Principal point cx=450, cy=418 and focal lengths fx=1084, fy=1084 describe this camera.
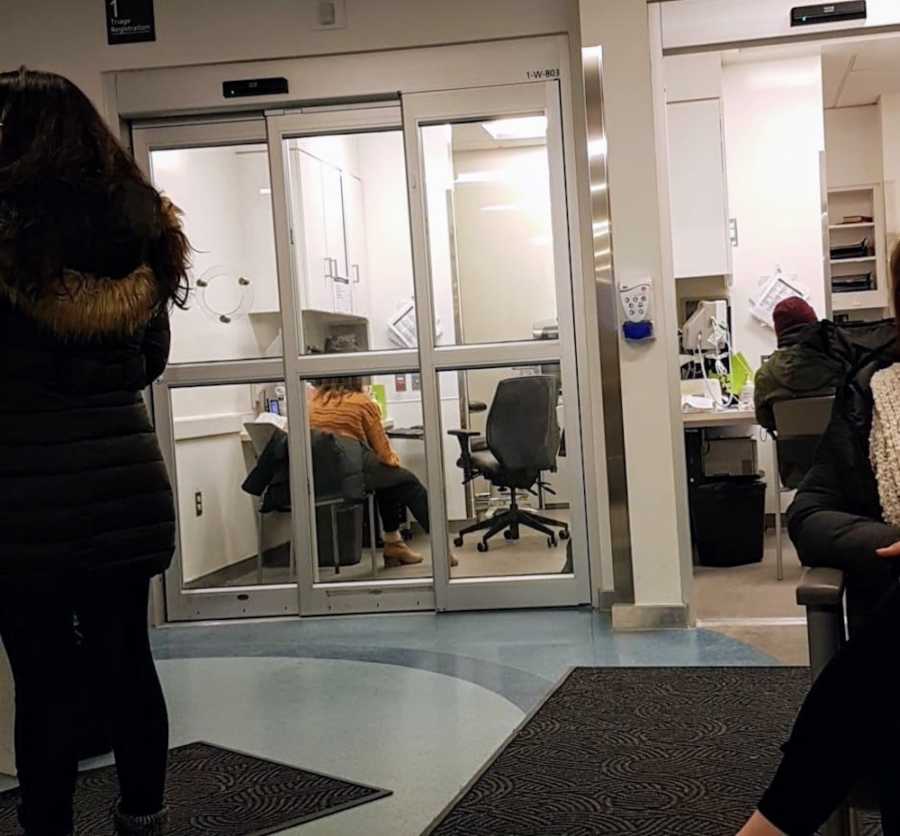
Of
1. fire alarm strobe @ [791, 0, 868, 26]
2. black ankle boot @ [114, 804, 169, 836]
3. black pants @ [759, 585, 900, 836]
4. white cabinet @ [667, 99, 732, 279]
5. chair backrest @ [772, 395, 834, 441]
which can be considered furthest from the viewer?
white cabinet @ [667, 99, 732, 279]

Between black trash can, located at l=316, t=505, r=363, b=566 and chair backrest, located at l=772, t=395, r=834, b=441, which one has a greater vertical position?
chair backrest, located at l=772, t=395, r=834, b=441

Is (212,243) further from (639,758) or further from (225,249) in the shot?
(639,758)

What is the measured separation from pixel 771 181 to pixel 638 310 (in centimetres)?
296

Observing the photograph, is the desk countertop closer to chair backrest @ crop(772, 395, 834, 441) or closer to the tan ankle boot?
chair backrest @ crop(772, 395, 834, 441)

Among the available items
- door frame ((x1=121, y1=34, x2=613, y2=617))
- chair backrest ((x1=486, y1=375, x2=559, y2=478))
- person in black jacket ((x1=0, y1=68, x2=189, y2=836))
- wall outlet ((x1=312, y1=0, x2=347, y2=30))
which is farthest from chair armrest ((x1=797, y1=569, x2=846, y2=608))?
wall outlet ((x1=312, y1=0, x2=347, y2=30))

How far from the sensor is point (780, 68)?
6.25m

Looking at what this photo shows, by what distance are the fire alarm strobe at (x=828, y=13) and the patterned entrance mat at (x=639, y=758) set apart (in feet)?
7.39

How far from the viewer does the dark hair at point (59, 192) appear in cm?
165

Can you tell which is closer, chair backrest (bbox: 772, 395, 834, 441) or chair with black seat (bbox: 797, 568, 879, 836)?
chair with black seat (bbox: 797, 568, 879, 836)

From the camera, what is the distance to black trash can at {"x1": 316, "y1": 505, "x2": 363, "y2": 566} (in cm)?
472

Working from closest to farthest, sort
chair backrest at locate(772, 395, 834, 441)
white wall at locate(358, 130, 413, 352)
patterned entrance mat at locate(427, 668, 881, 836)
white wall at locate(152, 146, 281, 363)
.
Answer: patterned entrance mat at locate(427, 668, 881, 836)
chair backrest at locate(772, 395, 834, 441)
white wall at locate(358, 130, 413, 352)
white wall at locate(152, 146, 281, 363)

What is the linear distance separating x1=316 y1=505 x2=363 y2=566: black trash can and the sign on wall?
209cm

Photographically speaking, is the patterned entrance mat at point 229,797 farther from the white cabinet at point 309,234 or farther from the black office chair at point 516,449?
the white cabinet at point 309,234

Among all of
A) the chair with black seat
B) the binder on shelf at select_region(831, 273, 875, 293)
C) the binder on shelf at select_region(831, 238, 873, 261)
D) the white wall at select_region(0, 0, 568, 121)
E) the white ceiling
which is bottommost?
the chair with black seat
